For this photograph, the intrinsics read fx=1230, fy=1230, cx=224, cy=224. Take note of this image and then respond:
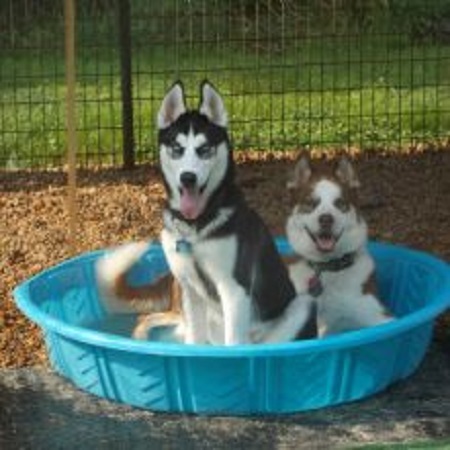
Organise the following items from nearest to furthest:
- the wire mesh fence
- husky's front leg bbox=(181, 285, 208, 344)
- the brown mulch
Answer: husky's front leg bbox=(181, 285, 208, 344), the brown mulch, the wire mesh fence

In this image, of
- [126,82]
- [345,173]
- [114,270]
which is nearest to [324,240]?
[345,173]

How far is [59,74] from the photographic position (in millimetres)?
9555

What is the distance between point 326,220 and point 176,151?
2.37 feet

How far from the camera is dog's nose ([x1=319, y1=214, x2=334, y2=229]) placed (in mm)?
4758

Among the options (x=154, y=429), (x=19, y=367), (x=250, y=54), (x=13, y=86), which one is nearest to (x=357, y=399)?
(x=154, y=429)

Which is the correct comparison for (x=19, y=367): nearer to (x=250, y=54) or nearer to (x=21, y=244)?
(x=21, y=244)

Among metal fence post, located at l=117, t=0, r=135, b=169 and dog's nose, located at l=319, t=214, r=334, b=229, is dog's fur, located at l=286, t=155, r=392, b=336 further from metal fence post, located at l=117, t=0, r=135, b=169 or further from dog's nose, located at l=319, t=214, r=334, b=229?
metal fence post, located at l=117, t=0, r=135, b=169

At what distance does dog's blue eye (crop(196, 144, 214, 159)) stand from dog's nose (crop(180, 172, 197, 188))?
80 millimetres

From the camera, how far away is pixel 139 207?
7.00 m

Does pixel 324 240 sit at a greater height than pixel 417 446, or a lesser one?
greater

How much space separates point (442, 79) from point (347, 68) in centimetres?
95

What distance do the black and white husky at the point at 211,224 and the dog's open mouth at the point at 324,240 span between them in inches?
10.9

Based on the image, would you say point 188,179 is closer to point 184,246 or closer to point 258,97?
point 184,246

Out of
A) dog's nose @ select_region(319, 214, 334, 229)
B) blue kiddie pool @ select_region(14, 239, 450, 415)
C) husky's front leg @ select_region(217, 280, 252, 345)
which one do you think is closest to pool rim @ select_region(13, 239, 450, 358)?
blue kiddie pool @ select_region(14, 239, 450, 415)
